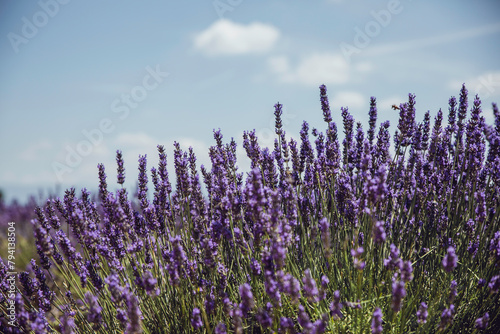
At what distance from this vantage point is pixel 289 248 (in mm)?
3094

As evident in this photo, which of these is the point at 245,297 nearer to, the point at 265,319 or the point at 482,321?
the point at 265,319

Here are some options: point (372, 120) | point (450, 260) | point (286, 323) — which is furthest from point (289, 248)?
point (372, 120)

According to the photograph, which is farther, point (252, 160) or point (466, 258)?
point (252, 160)

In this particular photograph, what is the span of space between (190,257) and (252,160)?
920mm

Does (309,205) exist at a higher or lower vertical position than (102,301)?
higher

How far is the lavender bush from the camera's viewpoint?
2.19 m

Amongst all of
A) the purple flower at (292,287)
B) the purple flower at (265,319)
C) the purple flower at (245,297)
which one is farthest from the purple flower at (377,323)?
the purple flower at (245,297)

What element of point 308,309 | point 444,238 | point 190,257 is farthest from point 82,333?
point 444,238

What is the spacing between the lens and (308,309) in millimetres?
2549

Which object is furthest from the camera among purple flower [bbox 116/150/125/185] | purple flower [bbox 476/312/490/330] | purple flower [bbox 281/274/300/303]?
purple flower [bbox 116/150/125/185]

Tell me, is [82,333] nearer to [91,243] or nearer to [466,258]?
[91,243]

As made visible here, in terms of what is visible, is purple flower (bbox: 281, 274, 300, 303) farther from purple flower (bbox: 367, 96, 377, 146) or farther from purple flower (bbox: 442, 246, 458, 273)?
purple flower (bbox: 367, 96, 377, 146)

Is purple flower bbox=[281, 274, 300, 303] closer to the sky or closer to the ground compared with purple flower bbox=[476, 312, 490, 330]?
closer to the sky

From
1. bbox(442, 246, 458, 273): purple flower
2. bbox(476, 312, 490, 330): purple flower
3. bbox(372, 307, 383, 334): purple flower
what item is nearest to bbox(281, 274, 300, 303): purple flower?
bbox(372, 307, 383, 334): purple flower
